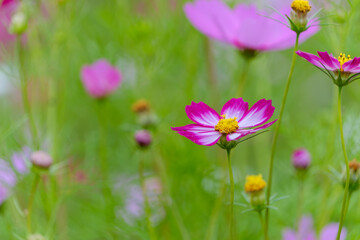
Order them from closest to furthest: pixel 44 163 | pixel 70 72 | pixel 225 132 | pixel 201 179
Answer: pixel 225 132
pixel 44 163
pixel 201 179
pixel 70 72

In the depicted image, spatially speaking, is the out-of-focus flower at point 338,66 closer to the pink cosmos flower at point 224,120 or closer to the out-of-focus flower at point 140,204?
the pink cosmos flower at point 224,120

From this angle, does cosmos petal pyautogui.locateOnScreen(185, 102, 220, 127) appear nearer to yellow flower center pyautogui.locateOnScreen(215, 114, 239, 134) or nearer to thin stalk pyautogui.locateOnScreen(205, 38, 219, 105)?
yellow flower center pyautogui.locateOnScreen(215, 114, 239, 134)

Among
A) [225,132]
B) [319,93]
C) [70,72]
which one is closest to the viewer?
[225,132]

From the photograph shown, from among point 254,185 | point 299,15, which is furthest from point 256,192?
point 299,15

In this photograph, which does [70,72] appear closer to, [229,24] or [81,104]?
[81,104]

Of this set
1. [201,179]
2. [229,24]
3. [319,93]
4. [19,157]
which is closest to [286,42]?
[229,24]

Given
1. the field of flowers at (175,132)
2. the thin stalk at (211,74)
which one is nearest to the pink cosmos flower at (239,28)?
the field of flowers at (175,132)

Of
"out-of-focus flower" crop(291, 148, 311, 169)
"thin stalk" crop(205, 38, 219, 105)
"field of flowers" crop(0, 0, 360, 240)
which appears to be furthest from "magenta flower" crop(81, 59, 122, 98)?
"out-of-focus flower" crop(291, 148, 311, 169)

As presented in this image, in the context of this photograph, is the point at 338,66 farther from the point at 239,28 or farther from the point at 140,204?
the point at 140,204
